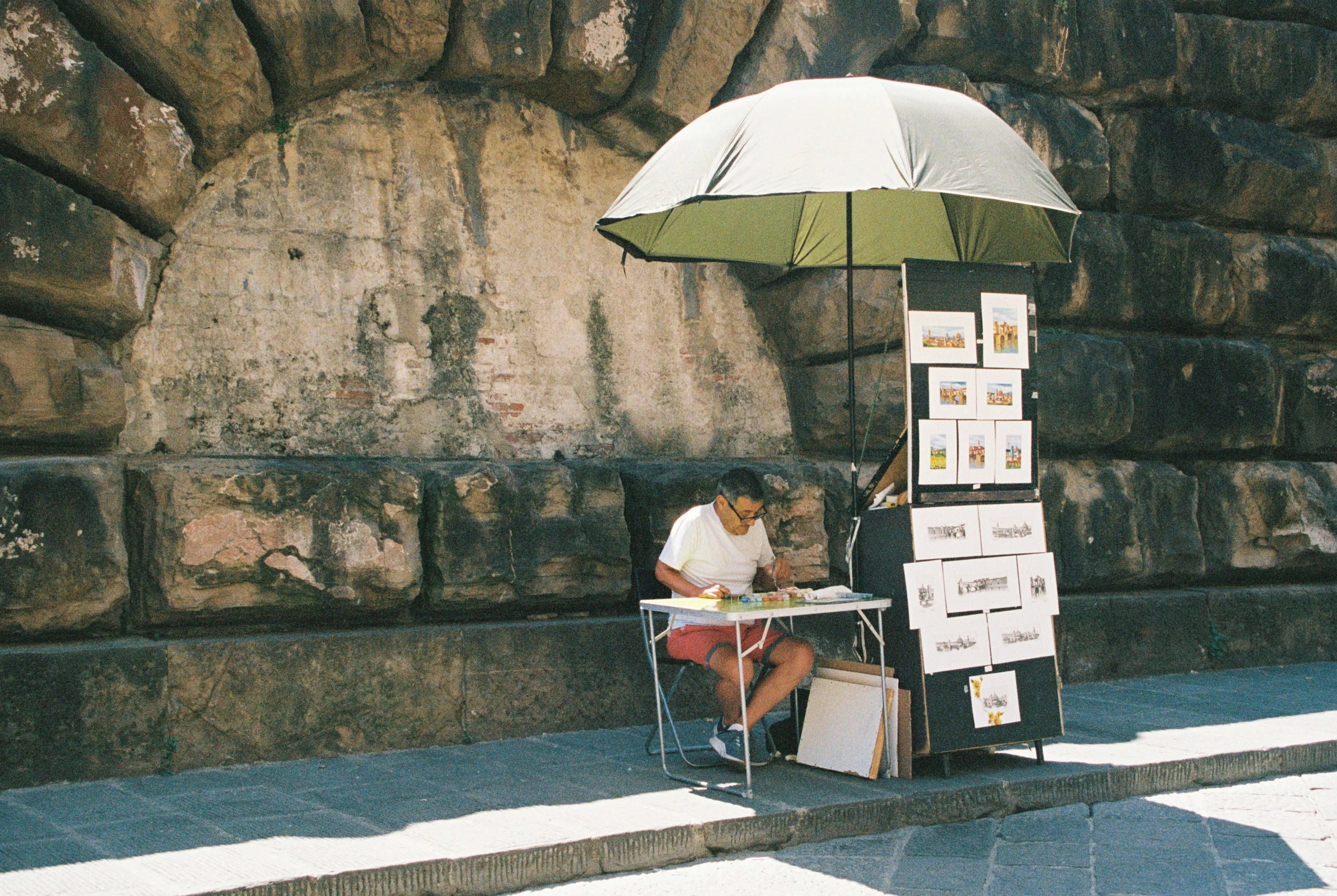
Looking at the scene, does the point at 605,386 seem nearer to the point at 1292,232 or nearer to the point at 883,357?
the point at 883,357

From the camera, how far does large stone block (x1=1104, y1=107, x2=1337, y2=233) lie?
8.18 meters

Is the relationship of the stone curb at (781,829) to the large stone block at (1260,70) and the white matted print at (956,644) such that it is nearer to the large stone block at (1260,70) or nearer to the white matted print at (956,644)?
the white matted print at (956,644)

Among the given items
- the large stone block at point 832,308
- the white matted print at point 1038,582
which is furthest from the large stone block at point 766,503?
the white matted print at point 1038,582

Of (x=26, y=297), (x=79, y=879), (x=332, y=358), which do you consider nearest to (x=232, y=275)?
(x=332, y=358)

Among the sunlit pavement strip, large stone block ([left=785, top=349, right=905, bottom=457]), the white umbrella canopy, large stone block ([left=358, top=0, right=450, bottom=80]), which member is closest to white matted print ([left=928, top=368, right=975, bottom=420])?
the white umbrella canopy

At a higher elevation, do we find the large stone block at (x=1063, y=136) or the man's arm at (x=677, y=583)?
the large stone block at (x=1063, y=136)

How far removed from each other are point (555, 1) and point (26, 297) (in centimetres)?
274

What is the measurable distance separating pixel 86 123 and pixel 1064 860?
14.4ft

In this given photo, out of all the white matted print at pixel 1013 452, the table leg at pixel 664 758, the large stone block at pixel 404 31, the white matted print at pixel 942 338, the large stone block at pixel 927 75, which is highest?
the large stone block at pixel 927 75

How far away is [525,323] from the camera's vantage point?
650 centimetres

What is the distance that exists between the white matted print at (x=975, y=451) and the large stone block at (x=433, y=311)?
6.50 ft

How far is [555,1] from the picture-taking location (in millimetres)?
6234

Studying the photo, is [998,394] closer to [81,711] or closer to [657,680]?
[657,680]

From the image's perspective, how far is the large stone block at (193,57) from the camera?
200 inches
